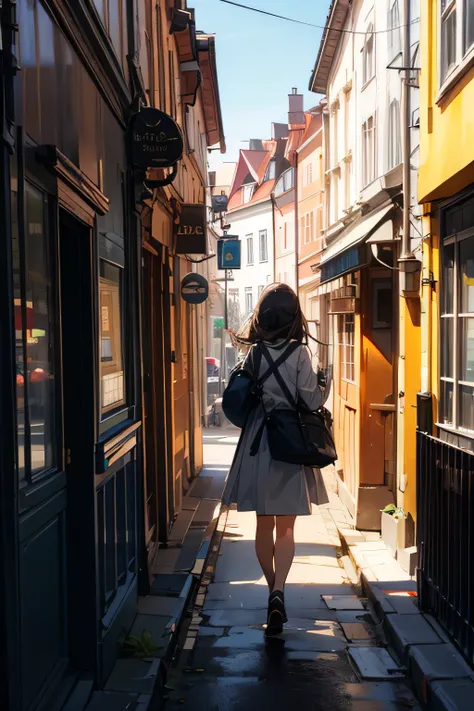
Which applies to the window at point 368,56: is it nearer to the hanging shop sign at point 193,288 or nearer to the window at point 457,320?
the hanging shop sign at point 193,288

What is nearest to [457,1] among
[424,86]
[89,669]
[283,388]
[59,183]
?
[424,86]

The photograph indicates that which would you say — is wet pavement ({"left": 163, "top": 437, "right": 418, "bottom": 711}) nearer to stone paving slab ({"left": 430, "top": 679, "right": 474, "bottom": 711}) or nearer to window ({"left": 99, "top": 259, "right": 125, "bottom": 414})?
stone paving slab ({"left": 430, "top": 679, "right": 474, "bottom": 711})

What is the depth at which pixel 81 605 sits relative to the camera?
13.9 feet

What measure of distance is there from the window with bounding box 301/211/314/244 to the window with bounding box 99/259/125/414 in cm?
2335

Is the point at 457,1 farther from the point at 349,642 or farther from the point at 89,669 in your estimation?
the point at 89,669

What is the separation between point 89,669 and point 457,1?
4939mm

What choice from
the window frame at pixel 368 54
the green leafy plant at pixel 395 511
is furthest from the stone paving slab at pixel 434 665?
the window frame at pixel 368 54

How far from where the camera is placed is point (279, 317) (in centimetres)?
552

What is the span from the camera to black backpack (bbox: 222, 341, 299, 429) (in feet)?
17.7

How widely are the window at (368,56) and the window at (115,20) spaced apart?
5.76 m

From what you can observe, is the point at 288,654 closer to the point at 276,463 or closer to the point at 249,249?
the point at 276,463

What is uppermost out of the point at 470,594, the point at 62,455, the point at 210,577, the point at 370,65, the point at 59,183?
the point at 370,65

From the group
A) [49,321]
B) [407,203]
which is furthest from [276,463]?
[407,203]

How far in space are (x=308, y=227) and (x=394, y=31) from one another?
20.1m
